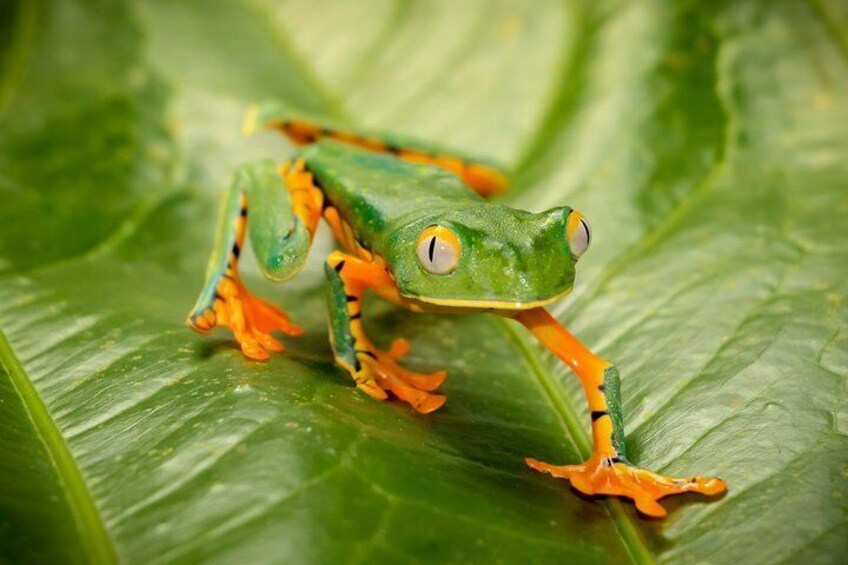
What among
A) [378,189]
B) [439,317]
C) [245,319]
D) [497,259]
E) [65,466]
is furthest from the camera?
[439,317]

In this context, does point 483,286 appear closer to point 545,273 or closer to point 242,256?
point 545,273

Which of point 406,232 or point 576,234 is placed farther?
point 406,232

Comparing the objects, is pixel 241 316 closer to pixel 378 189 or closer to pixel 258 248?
pixel 258 248

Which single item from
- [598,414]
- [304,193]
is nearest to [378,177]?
[304,193]

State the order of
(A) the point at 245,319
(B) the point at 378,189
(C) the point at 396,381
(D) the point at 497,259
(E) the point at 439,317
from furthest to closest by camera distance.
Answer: (E) the point at 439,317 < (B) the point at 378,189 < (A) the point at 245,319 < (C) the point at 396,381 < (D) the point at 497,259

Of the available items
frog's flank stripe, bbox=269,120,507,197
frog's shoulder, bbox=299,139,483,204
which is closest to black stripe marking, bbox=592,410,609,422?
frog's shoulder, bbox=299,139,483,204

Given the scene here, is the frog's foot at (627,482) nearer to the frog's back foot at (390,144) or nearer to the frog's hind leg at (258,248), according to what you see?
the frog's hind leg at (258,248)

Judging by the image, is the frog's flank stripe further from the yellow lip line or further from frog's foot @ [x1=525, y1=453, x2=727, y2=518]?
frog's foot @ [x1=525, y1=453, x2=727, y2=518]

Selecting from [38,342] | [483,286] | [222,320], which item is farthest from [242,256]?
[483,286]

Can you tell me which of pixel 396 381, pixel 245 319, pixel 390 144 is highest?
pixel 390 144
